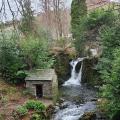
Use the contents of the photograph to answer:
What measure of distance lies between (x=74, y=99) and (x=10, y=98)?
4.51 metres

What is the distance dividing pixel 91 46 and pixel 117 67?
41.1 ft

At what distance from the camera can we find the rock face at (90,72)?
27.5 metres

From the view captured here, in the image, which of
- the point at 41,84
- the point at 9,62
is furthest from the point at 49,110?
the point at 9,62

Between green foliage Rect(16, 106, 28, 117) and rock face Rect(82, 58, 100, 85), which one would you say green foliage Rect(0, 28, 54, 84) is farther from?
rock face Rect(82, 58, 100, 85)

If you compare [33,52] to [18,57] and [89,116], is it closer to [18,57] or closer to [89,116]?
[18,57]

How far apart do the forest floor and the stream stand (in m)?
1.25

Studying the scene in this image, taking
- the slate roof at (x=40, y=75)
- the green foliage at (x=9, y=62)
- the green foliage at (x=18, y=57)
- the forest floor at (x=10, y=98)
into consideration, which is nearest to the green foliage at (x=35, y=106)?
the forest floor at (x=10, y=98)

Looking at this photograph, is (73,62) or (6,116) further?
(73,62)

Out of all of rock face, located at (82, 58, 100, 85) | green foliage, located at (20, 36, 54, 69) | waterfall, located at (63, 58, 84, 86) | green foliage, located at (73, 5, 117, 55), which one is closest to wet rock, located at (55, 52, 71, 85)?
waterfall, located at (63, 58, 84, 86)

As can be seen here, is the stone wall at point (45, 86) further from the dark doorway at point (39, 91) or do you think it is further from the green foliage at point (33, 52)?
the green foliage at point (33, 52)

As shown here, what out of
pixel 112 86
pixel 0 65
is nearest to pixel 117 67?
pixel 112 86

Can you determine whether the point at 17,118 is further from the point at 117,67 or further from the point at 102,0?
the point at 102,0

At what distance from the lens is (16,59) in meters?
23.9

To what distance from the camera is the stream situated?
64.3ft
